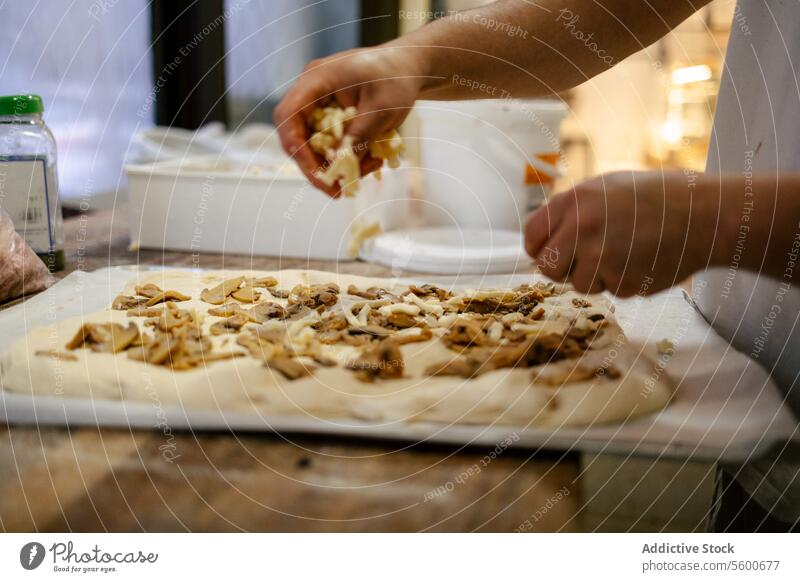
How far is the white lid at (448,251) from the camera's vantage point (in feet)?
2.35

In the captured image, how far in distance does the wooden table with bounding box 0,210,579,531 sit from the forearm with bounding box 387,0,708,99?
303mm

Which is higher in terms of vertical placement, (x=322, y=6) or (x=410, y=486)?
(x=322, y=6)

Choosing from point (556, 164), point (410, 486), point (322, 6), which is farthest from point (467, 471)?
point (322, 6)

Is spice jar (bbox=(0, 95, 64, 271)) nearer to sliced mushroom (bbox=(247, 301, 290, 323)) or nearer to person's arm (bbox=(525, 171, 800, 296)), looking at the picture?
sliced mushroom (bbox=(247, 301, 290, 323))

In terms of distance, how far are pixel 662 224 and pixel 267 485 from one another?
24 cm

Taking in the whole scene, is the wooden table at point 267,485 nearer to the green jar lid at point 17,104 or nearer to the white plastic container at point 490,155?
the green jar lid at point 17,104

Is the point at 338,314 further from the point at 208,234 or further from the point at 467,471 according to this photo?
the point at 208,234

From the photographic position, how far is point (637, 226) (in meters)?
0.37

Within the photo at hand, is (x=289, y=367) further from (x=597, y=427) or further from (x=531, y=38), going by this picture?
(x=531, y=38)

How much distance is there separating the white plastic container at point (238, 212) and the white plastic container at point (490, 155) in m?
0.13

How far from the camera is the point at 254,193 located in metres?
0.75

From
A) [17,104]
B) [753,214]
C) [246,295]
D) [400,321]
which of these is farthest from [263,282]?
[753,214]
